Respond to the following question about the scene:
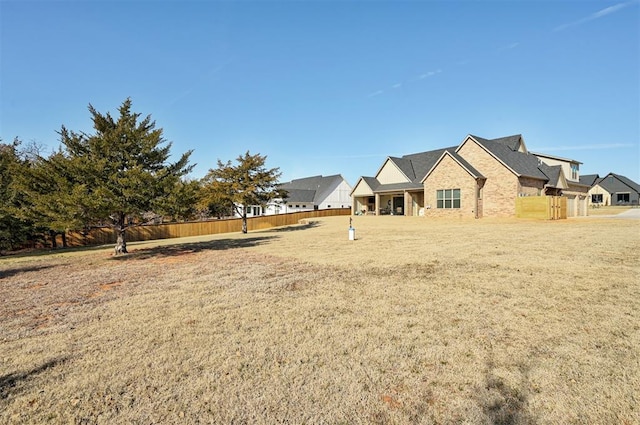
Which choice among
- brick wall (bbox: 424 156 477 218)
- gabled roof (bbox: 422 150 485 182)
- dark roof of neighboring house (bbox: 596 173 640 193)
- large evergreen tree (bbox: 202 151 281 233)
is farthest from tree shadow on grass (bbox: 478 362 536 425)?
dark roof of neighboring house (bbox: 596 173 640 193)

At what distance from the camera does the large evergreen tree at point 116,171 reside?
13117 mm

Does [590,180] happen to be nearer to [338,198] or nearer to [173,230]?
[338,198]

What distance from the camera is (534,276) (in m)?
8.27

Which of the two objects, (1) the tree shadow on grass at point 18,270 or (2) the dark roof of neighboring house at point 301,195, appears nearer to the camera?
(1) the tree shadow on grass at point 18,270

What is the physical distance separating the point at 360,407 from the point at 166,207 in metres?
13.1

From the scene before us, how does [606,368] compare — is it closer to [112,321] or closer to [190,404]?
[190,404]

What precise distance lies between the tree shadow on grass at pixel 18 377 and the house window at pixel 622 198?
83.4 meters

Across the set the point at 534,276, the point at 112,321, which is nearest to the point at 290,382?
the point at 112,321

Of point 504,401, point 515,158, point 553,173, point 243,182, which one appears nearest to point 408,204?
point 515,158

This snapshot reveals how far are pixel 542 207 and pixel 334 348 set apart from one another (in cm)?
2717

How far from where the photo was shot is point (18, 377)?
4.11 m

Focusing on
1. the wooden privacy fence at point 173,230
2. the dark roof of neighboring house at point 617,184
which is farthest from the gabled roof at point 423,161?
the dark roof of neighboring house at point 617,184

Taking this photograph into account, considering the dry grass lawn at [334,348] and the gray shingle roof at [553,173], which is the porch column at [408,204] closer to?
the gray shingle roof at [553,173]

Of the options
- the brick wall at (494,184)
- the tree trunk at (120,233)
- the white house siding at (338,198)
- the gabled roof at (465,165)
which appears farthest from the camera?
the white house siding at (338,198)
